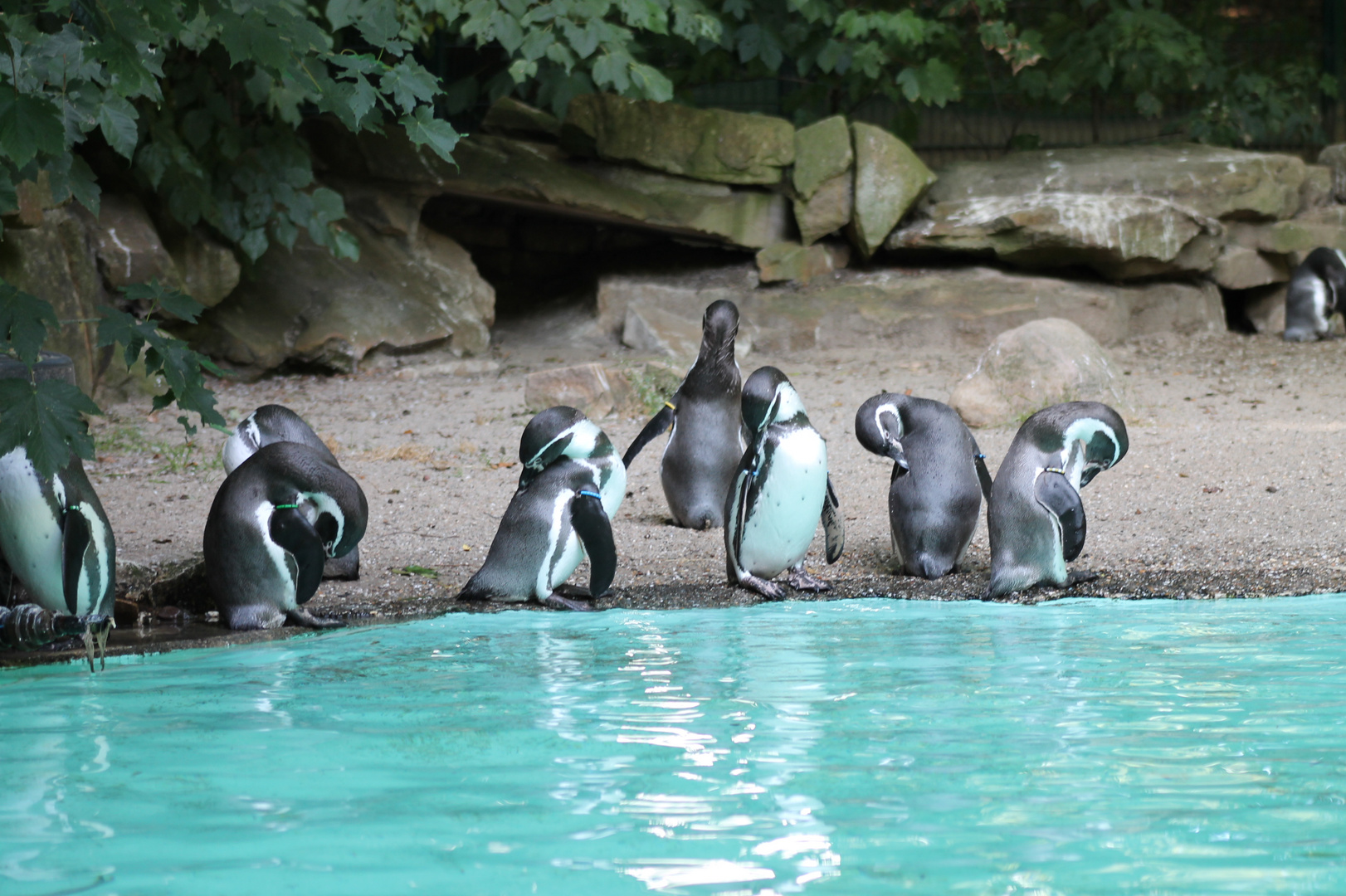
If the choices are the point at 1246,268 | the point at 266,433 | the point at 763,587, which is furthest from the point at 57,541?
the point at 1246,268

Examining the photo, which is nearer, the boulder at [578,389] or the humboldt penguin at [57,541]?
the humboldt penguin at [57,541]

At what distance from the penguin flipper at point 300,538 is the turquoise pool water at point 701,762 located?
0.20m

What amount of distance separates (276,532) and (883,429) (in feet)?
6.13

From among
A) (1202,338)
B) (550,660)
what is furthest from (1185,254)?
(550,660)

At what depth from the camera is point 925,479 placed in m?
4.25

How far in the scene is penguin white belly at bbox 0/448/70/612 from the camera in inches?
135

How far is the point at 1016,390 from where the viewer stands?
22.9 ft

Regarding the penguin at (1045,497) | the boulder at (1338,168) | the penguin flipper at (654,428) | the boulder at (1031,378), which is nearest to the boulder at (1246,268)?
the boulder at (1338,168)

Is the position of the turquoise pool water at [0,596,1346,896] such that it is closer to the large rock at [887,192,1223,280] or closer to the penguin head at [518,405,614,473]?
the penguin head at [518,405,614,473]

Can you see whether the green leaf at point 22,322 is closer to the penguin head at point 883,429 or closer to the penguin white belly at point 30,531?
the penguin white belly at point 30,531

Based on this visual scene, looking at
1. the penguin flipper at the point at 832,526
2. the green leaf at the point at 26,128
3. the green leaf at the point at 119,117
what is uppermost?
the green leaf at the point at 119,117

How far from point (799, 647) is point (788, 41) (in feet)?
25.0

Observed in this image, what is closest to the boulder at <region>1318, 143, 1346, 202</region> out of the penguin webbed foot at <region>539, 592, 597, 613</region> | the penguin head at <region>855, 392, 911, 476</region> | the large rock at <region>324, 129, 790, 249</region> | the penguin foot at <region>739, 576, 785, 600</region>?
the large rock at <region>324, 129, 790, 249</region>

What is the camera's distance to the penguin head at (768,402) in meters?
4.18
